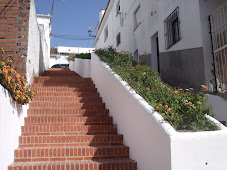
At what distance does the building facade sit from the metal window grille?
130mm

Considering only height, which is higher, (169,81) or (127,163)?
(169,81)

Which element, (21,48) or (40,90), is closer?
(21,48)

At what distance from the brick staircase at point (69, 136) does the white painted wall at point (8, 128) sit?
148 millimetres

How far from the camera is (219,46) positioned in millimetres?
4961

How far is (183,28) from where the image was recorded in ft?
19.9

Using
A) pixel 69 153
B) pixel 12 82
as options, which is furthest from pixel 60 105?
pixel 69 153

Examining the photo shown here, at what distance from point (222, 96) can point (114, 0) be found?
1131 centimetres

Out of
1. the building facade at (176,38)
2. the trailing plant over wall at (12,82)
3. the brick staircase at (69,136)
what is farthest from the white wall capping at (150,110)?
the trailing plant over wall at (12,82)

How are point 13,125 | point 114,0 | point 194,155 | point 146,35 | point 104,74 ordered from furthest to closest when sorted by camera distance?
point 114,0, point 146,35, point 104,74, point 13,125, point 194,155

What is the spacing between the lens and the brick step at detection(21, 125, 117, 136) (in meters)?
4.89

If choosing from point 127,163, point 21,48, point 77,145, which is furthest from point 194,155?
point 21,48

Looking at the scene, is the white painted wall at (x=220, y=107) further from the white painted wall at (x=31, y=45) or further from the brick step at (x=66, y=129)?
the white painted wall at (x=31, y=45)

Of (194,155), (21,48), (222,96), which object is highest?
(21,48)

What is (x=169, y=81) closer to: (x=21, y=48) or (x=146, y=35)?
(x=146, y=35)
